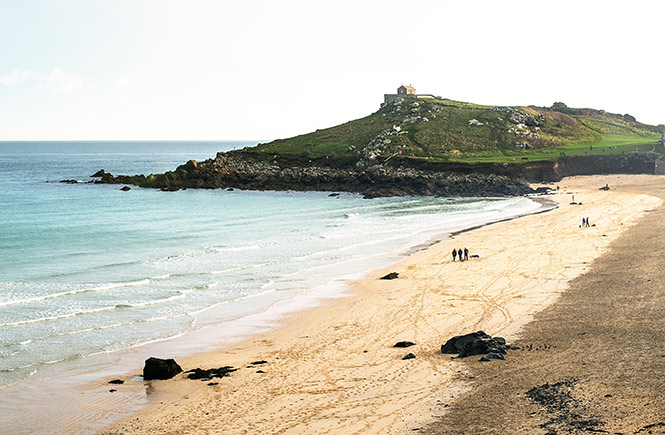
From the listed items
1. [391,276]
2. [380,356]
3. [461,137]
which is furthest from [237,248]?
[461,137]

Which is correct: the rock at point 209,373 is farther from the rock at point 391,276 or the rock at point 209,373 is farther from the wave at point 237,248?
the wave at point 237,248

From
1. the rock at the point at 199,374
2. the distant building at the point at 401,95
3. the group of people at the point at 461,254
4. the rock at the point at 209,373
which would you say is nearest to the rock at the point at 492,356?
the rock at the point at 209,373

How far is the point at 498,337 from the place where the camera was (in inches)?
746

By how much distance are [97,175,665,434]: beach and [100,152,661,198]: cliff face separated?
3922 cm

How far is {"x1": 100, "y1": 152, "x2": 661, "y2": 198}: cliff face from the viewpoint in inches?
3004

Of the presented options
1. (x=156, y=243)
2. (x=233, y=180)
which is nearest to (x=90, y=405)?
(x=156, y=243)

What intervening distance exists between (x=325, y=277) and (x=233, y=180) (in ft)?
196

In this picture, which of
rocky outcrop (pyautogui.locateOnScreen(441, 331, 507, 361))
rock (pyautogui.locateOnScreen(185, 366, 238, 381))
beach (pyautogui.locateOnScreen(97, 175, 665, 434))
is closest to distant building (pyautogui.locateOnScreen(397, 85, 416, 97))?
beach (pyautogui.locateOnScreen(97, 175, 665, 434))

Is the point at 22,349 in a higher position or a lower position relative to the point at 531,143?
lower

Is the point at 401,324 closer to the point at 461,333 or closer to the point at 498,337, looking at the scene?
the point at 461,333

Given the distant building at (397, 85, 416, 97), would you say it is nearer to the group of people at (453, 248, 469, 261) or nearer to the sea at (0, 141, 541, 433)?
the sea at (0, 141, 541, 433)

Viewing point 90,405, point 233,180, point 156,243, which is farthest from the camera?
point 233,180

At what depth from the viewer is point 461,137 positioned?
96750mm

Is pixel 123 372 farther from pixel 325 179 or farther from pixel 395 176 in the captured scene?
pixel 325 179
